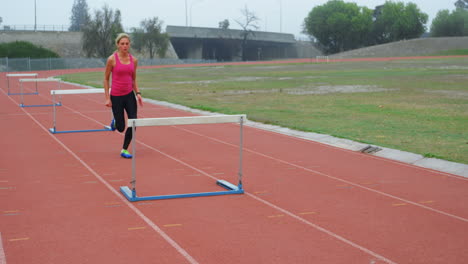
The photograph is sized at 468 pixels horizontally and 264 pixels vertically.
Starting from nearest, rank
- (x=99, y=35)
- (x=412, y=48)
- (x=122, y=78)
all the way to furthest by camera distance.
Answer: (x=122, y=78)
(x=99, y=35)
(x=412, y=48)

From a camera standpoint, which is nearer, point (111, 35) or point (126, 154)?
point (126, 154)

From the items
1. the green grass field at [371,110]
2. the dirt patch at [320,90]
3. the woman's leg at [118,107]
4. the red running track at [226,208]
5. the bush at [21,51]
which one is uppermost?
the bush at [21,51]

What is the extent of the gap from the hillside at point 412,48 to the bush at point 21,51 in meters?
45.6

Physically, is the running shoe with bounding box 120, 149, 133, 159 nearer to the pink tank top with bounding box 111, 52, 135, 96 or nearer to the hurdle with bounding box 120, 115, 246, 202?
the pink tank top with bounding box 111, 52, 135, 96

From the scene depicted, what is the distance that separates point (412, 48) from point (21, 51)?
196 ft

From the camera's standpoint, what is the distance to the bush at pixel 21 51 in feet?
230

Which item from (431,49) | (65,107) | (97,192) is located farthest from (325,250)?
(431,49)

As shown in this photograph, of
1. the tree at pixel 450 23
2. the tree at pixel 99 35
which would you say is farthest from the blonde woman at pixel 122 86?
the tree at pixel 450 23

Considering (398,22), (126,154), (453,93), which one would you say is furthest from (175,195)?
(398,22)

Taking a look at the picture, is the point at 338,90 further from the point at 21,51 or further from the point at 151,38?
the point at 151,38

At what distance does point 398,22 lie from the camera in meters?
117

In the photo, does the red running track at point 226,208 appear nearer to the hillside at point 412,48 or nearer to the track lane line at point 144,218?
the track lane line at point 144,218

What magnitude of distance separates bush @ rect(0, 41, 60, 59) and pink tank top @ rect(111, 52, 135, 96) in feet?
214

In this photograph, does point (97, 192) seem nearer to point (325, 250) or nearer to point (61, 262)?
point (61, 262)
